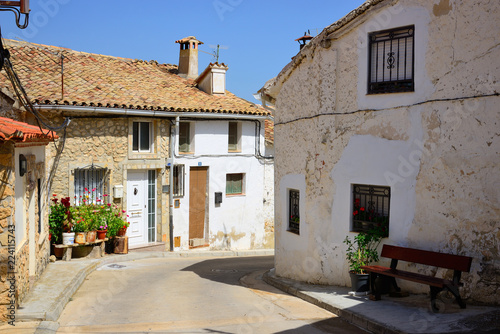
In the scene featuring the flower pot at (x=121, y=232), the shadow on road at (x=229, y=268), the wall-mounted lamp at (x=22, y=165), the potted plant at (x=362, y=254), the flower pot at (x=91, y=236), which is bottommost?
the shadow on road at (x=229, y=268)

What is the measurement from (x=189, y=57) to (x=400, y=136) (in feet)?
52.8

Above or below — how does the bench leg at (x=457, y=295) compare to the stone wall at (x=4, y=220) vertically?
below

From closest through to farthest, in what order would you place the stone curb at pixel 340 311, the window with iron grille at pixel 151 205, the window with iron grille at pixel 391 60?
the stone curb at pixel 340 311 → the window with iron grille at pixel 391 60 → the window with iron grille at pixel 151 205

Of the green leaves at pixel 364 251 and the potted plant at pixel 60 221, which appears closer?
the green leaves at pixel 364 251

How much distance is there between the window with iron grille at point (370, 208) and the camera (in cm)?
1038

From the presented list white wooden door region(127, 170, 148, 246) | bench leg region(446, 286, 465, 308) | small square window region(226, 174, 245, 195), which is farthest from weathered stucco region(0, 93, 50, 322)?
small square window region(226, 174, 245, 195)

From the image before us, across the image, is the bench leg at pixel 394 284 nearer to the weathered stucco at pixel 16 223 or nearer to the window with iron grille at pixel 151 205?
the weathered stucco at pixel 16 223

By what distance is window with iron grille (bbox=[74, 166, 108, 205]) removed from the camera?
17.6m

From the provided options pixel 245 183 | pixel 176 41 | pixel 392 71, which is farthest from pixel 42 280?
pixel 176 41

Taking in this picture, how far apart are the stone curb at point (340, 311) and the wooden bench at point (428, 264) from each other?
2.63ft

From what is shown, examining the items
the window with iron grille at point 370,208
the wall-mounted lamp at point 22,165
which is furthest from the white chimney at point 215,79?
the wall-mounted lamp at point 22,165

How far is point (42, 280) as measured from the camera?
11.8 meters

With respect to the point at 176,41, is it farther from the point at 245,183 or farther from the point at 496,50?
the point at 496,50

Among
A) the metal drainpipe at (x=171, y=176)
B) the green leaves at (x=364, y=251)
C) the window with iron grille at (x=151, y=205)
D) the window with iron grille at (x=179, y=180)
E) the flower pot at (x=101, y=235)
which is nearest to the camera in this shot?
the green leaves at (x=364, y=251)
